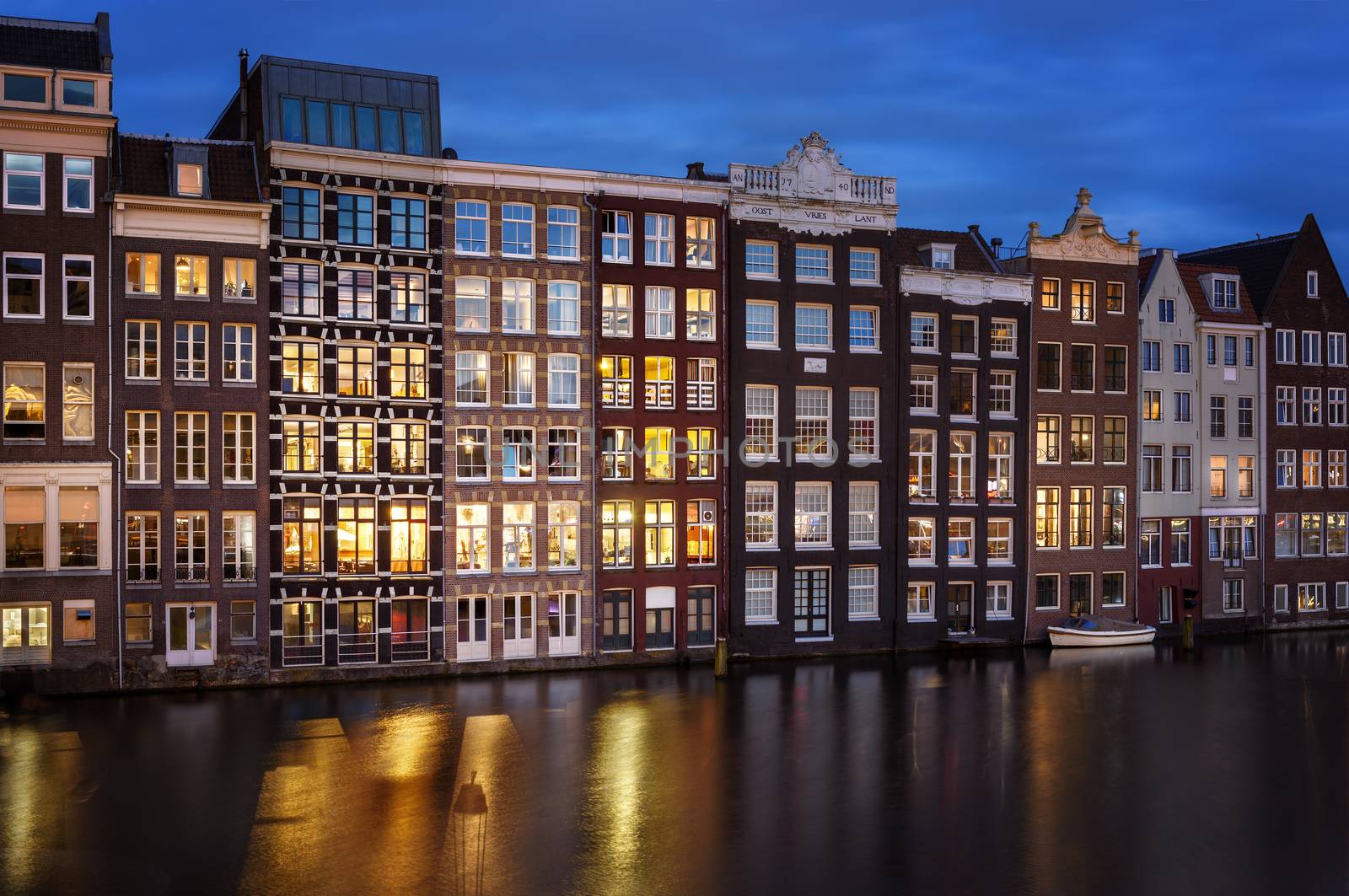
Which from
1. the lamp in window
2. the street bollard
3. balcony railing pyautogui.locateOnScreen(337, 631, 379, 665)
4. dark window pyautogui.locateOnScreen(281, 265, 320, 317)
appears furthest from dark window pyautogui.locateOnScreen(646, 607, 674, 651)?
the lamp in window

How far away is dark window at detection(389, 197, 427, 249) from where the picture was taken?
47.7 meters

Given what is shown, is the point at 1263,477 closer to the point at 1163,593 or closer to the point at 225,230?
the point at 1163,593

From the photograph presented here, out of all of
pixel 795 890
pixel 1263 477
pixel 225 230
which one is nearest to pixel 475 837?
pixel 795 890

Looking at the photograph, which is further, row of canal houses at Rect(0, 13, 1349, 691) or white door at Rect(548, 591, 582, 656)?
white door at Rect(548, 591, 582, 656)

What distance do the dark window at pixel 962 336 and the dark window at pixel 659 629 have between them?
1887cm

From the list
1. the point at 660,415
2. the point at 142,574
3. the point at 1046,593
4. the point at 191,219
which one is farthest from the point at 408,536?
the point at 1046,593

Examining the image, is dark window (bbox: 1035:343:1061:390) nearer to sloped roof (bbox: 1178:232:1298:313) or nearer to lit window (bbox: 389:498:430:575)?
sloped roof (bbox: 1178:232:1298:313)

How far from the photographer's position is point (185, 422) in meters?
44.6

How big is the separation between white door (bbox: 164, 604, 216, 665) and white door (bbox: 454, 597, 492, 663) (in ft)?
30.1

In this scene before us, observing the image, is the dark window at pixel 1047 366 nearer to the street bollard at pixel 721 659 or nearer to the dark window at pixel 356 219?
the street bollard at pixel 721 659

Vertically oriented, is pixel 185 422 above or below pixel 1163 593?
above

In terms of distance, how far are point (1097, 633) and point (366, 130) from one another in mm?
40111

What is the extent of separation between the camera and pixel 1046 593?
195 feet

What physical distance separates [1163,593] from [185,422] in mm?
47706
